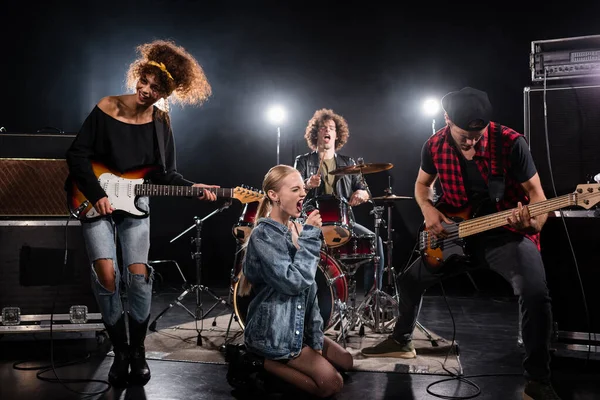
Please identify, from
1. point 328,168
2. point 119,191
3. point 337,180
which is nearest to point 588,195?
point 119,191

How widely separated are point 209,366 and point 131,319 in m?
0.72

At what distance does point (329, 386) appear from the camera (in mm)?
3219

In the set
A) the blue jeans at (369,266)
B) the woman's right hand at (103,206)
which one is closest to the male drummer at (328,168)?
the blue jeans at (369,266)

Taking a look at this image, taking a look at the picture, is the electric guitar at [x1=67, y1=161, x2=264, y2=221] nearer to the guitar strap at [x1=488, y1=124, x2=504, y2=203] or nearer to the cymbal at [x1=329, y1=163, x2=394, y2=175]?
the cymbal at [x1=329, y1=163, x2=394, y2=175]

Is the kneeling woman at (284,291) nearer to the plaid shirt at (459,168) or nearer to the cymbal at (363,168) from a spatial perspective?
the plaid shirt at (459,168)

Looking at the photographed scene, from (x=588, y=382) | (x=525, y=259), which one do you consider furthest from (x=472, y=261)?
(x=588, y=382)

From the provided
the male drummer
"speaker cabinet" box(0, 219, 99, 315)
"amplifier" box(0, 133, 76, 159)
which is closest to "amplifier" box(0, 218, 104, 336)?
"speaker cabinet" box(0, 219, 99, 315)

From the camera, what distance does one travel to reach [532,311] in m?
3.20

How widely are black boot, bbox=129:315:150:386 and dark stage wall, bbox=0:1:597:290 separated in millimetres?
4501

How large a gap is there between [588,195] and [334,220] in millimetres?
2172

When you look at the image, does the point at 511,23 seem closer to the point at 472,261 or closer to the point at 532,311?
the point at 472,261

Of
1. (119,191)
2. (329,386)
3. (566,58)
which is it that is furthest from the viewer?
(566,58)

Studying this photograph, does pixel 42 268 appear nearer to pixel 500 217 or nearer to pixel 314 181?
pixel 314 181

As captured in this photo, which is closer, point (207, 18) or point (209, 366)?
point (209, 366)
